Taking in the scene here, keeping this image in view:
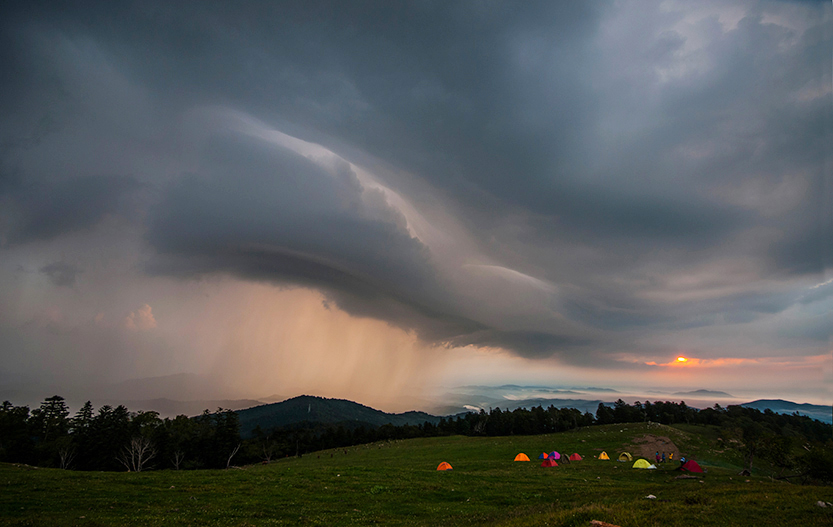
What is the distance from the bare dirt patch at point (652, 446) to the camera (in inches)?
2475

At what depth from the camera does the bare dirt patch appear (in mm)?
62875

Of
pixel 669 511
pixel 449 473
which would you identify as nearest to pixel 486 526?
pixel 669 511

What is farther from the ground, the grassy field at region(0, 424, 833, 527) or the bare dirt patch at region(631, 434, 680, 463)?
the grassy field at region(0, 424, 833, 527)

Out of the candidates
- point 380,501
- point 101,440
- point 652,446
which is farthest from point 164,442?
point 652,446

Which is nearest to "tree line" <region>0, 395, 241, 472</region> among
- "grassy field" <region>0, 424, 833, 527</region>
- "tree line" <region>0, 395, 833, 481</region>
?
"tree line" <region>0, 395, 833, 481</region>

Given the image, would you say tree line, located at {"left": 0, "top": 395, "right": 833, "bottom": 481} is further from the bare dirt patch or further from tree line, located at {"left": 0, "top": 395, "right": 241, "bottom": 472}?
the bare dirt patch

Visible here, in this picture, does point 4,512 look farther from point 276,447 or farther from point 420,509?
point 276,447

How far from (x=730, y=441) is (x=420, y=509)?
8960 centimetres

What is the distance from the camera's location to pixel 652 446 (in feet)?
221

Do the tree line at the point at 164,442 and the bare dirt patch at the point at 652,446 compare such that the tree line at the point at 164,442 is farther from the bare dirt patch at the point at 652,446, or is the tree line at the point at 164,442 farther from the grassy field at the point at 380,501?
the grassy field at the point at 380,501

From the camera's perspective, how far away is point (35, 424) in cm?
8256

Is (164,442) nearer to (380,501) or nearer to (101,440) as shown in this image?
(101,440)

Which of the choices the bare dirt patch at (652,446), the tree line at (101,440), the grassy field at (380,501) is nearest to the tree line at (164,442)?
the tree line at (101,440)

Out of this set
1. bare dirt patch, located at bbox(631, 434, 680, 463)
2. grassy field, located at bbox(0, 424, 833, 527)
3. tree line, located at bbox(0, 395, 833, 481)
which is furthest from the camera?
bare dirt patch, located at bbox(631, 434, 680, 463)
